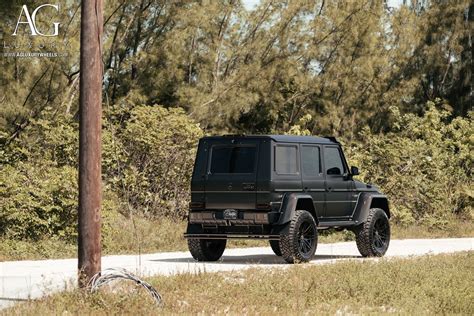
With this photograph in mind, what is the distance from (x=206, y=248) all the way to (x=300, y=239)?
185 cm

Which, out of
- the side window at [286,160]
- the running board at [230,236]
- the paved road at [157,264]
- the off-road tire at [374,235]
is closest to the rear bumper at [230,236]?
the running board at [230,236]

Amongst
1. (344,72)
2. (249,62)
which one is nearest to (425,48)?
(344,72)

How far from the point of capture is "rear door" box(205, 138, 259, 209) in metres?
17.4

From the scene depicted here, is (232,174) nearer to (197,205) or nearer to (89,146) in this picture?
(197,205)

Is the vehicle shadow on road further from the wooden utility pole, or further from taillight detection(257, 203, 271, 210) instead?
the wooden utility pole

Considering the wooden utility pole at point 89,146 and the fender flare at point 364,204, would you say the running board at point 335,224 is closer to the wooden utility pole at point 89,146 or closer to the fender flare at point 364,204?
the fender flare at point 364,204

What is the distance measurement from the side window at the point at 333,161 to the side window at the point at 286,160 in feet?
3.43

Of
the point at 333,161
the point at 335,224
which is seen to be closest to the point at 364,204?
the point at 335,224

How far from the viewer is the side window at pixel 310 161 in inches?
715

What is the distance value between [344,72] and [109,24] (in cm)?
920

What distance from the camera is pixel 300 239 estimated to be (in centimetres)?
1767
